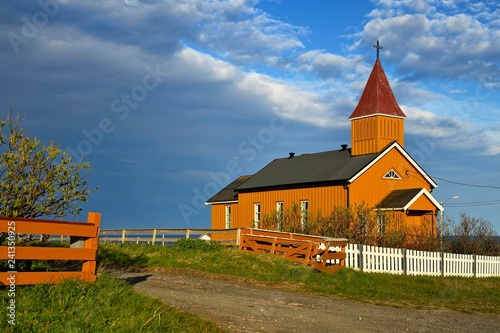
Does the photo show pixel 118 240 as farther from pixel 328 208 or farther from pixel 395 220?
pixel 395 220

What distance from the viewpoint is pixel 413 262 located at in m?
26.2

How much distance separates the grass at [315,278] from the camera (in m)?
17.4

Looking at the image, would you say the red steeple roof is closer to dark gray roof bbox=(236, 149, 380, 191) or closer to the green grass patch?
dark gray roof bbox=(236, 149, 380, 191)

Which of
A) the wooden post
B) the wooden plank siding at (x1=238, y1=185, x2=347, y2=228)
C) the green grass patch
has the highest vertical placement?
the wooden plank siding at (x1=238, y1=185, x2=347, y2=228)

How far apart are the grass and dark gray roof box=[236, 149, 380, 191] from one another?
37.1 feet

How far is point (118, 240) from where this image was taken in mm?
34344

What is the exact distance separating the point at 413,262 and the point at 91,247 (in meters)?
18.5

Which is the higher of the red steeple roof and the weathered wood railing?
the red steeple roof

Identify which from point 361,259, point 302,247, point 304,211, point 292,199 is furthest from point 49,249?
point 292,199

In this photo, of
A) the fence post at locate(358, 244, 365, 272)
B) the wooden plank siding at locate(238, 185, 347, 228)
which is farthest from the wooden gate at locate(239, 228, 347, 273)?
the wooden plank siding at locate(238, 185, 347, 228)

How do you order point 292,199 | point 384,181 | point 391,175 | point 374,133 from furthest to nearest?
point 292,199 → point 374,133 → point 391,175 → point 384,181

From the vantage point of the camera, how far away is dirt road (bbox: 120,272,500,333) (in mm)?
10641

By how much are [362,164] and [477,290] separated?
13208 mm

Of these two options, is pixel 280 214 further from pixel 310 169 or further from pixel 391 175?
pixel 391 175
